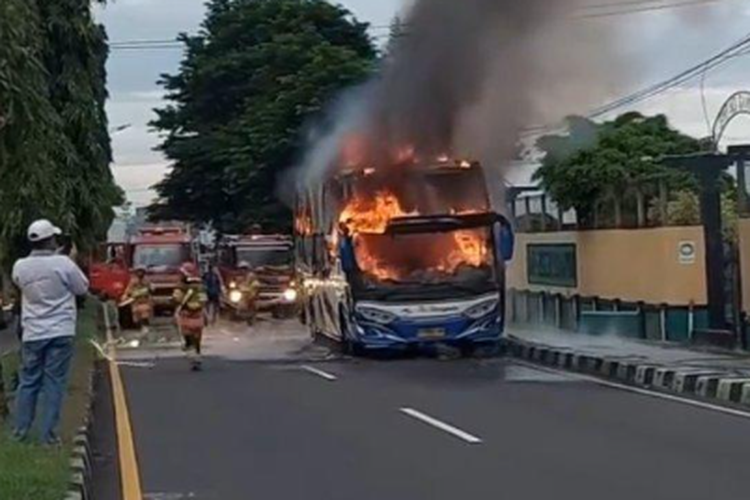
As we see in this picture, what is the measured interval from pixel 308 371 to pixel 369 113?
6.50m

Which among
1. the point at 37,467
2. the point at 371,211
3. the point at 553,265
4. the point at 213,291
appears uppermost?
the point at 371,211

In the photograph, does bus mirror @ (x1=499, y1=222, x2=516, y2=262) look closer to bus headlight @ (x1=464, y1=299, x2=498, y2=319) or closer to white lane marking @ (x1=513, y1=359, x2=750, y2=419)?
bus headlight @ (x1=464, y1=299, x2=498, y2=319)

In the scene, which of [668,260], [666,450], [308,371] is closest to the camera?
[666,450]

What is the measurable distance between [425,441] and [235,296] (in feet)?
102

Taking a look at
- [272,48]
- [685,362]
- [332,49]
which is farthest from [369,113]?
[272,48]

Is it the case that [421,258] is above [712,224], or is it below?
below

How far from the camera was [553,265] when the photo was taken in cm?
3619

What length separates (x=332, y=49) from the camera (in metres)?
51.1

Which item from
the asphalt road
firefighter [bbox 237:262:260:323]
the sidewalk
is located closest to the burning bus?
the sidewalk

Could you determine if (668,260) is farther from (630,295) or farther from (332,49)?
(332,49)

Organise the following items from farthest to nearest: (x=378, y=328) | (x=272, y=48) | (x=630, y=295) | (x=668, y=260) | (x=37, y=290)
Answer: (x=272, y=48), (x=630, y=295), (x=668, y=260), (x=378, y=328), (x=37, y=290)

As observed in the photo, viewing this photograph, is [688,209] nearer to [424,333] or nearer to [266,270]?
[424,333]

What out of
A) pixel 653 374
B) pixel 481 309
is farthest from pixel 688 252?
pixel 653 374

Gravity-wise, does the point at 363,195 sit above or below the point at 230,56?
below
